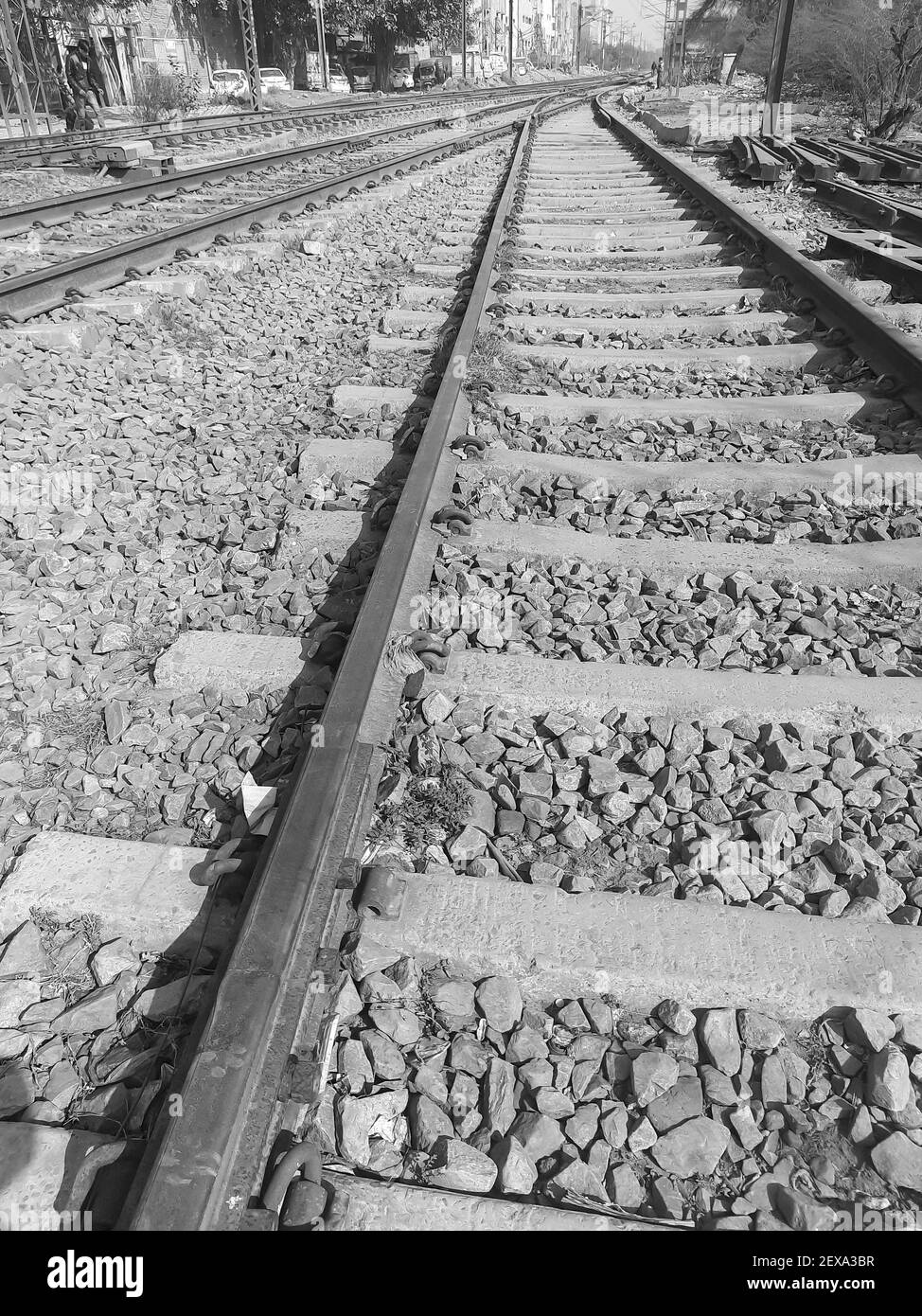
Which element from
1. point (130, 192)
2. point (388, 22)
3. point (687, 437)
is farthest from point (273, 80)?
point (687, 437)

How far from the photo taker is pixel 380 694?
209 cm

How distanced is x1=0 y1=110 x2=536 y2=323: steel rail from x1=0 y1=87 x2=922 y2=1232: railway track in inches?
118

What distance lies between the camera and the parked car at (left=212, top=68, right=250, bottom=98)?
3306 cm

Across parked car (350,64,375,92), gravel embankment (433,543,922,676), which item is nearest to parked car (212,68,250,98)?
parked car (350,64,375,92)

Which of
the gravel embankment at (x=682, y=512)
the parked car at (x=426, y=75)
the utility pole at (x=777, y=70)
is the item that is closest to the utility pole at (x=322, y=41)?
the parked car at (x=426, y=75)

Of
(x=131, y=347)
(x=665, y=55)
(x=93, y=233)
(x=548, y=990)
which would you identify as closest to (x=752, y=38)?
(x=665, y=55)

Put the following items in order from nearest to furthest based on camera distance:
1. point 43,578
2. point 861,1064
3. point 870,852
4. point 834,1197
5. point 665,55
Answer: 1. point 834,1197
2. point 861,1064
3. point 870,852
4. point 43,578
5. point 665,55

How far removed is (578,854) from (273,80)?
4376 cm

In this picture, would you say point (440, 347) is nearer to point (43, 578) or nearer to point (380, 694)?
point (43, 578)

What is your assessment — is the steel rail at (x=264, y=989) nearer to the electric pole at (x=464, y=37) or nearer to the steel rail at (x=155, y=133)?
the steel rail at (x=155, y=133)

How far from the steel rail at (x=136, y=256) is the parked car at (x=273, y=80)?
32.0 m

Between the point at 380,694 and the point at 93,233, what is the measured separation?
8.24 meters

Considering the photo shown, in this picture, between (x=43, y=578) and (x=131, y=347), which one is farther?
(x=131, y=347)

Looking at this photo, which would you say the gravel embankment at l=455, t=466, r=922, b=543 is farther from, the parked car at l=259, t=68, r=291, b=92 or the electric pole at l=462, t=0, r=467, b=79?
the electric pole at l=462, t=0, r=467, b=79
